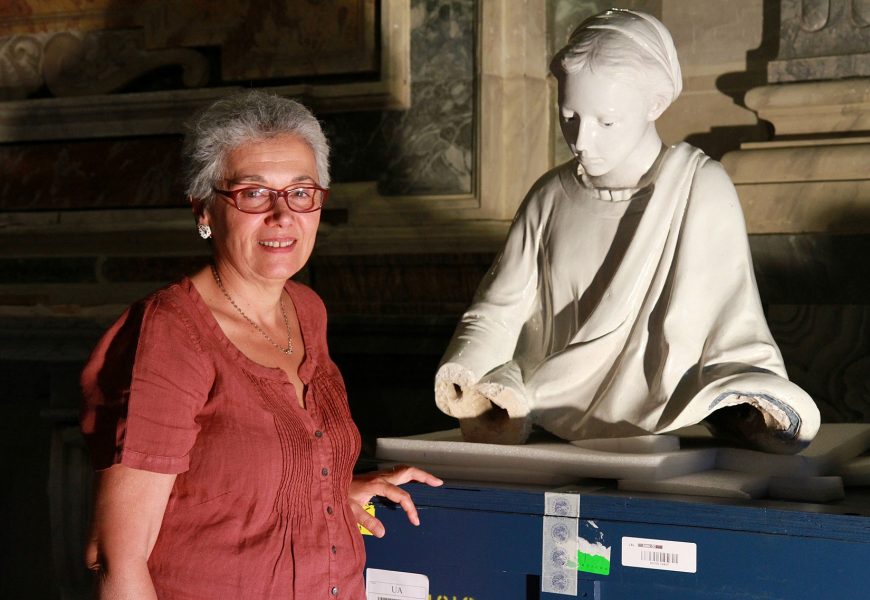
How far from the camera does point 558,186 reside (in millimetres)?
2793

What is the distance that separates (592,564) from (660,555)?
14 cm

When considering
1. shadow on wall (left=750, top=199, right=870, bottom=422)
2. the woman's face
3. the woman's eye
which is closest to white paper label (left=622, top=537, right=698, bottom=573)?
the woman's face

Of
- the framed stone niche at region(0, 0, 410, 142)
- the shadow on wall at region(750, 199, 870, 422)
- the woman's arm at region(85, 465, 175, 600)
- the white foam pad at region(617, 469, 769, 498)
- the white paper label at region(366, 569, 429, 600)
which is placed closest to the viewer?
the woman's arm at region(85, 465, 175, 600)

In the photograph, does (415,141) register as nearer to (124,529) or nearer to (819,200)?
(819,200)

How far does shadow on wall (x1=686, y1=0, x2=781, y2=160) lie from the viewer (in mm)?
3857

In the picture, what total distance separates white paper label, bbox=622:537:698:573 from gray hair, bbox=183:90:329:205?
97 cm

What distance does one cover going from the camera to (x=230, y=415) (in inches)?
79.3

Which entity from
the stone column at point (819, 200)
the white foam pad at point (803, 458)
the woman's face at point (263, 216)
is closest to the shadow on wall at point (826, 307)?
the stone column at point (819, 200)

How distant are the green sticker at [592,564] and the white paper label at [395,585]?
0.34 metres

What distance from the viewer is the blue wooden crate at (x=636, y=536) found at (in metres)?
2.06

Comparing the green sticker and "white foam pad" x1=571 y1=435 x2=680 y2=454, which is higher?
"white foam pad" x1=571 y1=435 x2=680 y2=454

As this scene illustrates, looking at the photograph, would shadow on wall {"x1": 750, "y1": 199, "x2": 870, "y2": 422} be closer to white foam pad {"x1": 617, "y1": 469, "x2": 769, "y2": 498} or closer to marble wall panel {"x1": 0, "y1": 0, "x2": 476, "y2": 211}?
marble wall panel {"x1": 0, "y1": 0, "x2": 476, "y2": 211}

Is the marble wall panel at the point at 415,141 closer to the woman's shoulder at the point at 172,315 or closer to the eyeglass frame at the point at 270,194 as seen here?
the eyeglass frame at the point at 270,194

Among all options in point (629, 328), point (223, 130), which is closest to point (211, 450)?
point (223, 130)
